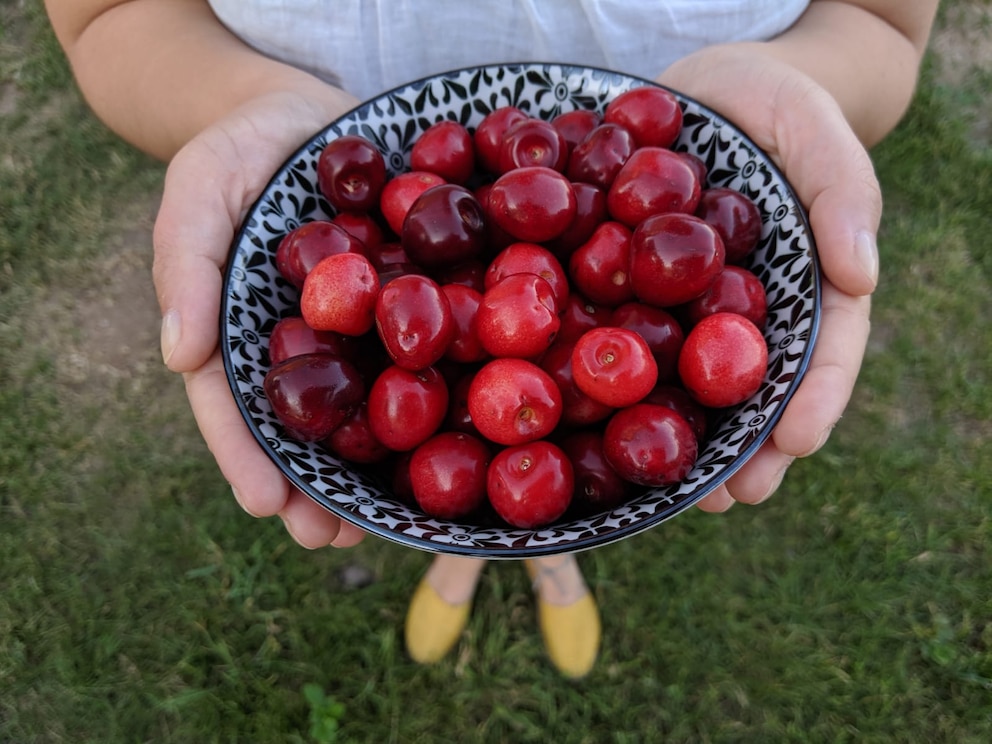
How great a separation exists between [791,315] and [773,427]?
1.37ft

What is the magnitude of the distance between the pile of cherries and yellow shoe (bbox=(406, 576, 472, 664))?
1.46 meters

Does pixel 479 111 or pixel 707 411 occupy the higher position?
pixel 479 111

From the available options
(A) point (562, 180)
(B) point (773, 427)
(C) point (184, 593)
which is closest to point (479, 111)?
(A) point (562, 180)

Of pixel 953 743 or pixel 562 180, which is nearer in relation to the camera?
pixel 562 180

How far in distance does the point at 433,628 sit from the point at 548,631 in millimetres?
537

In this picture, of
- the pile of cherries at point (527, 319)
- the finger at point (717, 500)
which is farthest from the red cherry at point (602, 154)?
the finger at point (717, 500)

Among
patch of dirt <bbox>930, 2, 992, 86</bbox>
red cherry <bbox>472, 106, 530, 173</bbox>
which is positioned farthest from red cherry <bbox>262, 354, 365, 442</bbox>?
patch of dirt <bbox>930, 2, 992, 86</bbox>

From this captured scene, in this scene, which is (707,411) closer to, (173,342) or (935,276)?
(173,342)

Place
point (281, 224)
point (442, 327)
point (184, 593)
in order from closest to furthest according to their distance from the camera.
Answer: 1. point (442, 327)
2. point (281, 224)
3. point (184, 593)

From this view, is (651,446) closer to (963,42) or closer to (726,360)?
(726,360)

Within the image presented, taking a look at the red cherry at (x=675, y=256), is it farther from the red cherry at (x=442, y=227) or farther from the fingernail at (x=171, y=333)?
the fingernail at (x=171, y=333)

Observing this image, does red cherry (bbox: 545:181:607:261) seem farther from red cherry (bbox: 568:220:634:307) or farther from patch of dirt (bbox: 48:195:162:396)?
patch of dirt (bbox: 48:195:162:396)

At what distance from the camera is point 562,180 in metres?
2.52

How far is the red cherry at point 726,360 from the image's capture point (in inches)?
90.0
